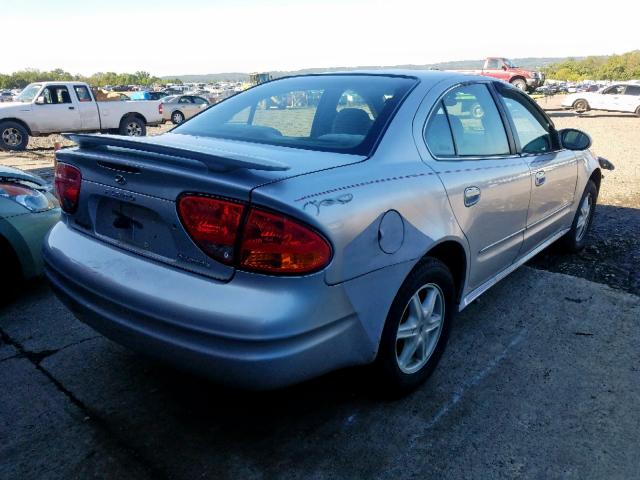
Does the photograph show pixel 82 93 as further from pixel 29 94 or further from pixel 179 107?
pixel 179 107

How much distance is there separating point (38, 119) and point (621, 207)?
13.7 meters

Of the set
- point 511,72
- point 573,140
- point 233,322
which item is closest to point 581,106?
point 511,72

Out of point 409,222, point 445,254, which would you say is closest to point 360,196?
point 409,222

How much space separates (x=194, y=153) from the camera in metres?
1.96

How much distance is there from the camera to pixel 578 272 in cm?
443

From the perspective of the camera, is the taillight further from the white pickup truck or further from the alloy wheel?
the white pickup truck

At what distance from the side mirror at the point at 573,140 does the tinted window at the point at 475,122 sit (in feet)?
3.03

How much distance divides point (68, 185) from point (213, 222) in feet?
3.47

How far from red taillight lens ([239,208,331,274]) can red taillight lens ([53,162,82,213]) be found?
1085 millimetres

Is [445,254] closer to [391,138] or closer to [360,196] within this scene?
[391,138]

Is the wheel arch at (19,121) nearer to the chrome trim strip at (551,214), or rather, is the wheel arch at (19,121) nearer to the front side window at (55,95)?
the front side window at (55,95)

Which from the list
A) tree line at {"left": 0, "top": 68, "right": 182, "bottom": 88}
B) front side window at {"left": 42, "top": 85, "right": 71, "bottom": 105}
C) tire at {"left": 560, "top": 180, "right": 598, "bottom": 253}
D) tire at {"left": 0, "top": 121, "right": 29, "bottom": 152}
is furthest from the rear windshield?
tree line at {"left": 0, "top": 68, "right": 182, "bottom": 88}

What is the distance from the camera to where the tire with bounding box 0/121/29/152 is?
13.3 m

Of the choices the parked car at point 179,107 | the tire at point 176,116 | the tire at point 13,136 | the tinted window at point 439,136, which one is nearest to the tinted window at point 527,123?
the tinted window at point 439,136
